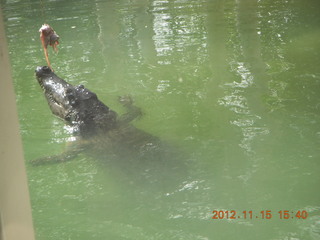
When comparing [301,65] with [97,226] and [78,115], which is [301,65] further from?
[97,226]

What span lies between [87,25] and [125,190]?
614 cm

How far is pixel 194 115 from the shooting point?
5.29 m

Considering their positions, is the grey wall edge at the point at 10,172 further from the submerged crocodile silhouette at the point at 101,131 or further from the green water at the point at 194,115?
the submerged crocodile silhouette at the point at 101,131

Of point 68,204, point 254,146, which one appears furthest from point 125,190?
point 254,146

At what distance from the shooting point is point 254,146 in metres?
4.50

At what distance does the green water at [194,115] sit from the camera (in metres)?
3.52

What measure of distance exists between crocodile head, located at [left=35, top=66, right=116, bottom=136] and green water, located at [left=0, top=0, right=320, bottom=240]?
0.16 meters
